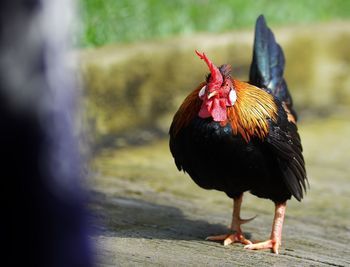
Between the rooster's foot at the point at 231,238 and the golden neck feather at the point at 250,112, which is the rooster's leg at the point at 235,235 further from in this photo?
the golden neck feather at the point at 250,112

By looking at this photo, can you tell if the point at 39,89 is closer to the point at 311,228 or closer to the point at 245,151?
the point at 245,151

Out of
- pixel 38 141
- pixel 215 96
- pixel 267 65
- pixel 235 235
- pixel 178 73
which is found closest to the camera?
pixel 38 141

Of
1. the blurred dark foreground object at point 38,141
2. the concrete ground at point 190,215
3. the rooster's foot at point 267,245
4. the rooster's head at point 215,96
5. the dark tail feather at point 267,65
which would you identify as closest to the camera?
the blurred dark foreground object at point 38,141

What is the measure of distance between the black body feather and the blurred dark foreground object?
218 centimetres

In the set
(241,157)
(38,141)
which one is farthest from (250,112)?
(38,141)

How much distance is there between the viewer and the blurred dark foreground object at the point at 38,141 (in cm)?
148

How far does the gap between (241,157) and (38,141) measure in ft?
7.58

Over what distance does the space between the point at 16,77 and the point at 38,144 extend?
0.14m

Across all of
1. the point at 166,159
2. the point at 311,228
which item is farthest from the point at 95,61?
the point at 311,228

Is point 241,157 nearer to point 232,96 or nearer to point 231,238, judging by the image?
point 232,96

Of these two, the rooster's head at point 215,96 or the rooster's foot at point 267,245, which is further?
the rooster's foot at point 267,245

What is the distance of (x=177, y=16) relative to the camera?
27.4 feet

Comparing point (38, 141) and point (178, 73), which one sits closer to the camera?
point (38, 141)

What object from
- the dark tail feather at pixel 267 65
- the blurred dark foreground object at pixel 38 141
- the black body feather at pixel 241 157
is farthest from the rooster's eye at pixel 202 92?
the blurred dark foreground object at pixel 38 141
